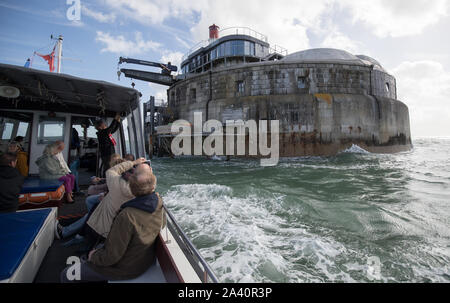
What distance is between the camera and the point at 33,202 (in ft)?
12.3

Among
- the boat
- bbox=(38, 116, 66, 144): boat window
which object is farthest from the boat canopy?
bbox=(38, 116, 66, 144): boat window

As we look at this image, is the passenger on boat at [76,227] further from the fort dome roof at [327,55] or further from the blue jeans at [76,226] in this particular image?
the fort dome roof at [327,55]

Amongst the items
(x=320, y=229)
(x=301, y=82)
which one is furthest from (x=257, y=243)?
(x=301, y=82)

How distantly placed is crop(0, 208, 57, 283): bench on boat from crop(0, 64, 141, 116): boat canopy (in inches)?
105

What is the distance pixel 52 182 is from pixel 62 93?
7.13 feet

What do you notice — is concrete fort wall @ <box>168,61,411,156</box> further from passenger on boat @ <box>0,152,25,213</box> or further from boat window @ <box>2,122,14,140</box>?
passenger on boat @ <box>0,152,25,213</box>

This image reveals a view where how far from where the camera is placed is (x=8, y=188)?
111 inches

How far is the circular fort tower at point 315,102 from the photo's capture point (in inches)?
675

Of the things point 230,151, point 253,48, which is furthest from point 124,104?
point 253,48

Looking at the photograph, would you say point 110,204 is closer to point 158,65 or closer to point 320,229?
point 320,229

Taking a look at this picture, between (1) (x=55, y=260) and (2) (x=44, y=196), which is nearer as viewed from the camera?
(1) (x=55, y=260)

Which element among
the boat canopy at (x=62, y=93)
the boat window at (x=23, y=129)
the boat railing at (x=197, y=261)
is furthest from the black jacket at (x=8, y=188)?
the boat window at (x=23, y=129)

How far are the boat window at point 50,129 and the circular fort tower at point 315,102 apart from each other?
1370 cm

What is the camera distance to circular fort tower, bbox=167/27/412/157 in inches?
675
